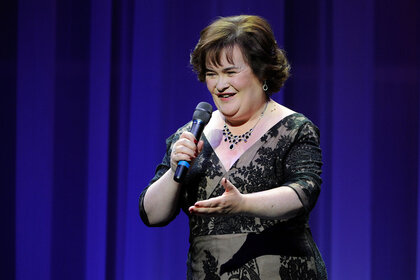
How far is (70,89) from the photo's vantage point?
278 cm

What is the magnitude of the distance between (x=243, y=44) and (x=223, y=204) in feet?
1.55

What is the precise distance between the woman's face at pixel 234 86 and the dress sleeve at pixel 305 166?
0.50 ft

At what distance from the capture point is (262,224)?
147 centimetres

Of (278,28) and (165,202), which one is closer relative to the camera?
(165,202)

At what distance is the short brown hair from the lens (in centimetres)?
152

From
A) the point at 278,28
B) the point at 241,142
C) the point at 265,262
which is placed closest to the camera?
the point at 265,262

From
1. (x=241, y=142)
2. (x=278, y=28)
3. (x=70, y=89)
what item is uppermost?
(x=278, y=28)

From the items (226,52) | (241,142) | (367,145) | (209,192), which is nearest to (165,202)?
(209,192)

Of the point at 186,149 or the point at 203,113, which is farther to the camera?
the point at 203,113

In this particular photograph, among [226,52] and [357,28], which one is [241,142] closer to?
[226,52]

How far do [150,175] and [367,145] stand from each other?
3.19ft

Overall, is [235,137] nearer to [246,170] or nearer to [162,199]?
[246,170]

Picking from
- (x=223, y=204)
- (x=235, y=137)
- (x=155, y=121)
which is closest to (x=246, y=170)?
(x=235, y=137)

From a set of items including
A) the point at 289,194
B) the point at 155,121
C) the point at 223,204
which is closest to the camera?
the point at 223,204
